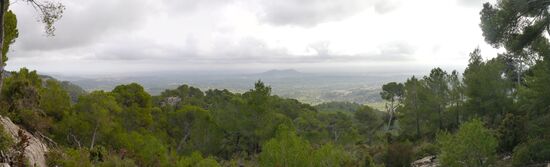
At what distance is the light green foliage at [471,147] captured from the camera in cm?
1625

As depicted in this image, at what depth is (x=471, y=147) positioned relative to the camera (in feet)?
53.7

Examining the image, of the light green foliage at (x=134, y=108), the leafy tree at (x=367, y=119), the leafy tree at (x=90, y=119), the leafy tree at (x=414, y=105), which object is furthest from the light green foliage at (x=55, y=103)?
the leafy tree at (x=367, y=119)

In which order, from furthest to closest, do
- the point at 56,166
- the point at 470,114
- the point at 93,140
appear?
the point at 470,114 → the point at 93,140 → the point at 56,166

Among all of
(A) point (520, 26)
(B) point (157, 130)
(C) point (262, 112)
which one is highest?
(A) point (520, 26)

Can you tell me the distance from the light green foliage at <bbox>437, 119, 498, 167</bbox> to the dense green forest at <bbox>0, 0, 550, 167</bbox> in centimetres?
4

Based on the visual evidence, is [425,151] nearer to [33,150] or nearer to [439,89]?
[439,89]

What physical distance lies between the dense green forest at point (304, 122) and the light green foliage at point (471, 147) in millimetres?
41

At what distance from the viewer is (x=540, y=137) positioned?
18.8 metres

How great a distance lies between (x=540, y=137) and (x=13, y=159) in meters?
21.2

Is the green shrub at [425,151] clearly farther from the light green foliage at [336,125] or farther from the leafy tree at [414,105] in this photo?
the light green foliage at [336,125]

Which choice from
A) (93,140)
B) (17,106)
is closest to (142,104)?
(93,140)

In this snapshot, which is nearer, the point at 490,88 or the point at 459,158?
the point at 459,158

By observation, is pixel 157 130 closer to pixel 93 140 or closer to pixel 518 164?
pixel 93 140

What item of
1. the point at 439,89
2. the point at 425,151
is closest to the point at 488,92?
the point at 439,89
